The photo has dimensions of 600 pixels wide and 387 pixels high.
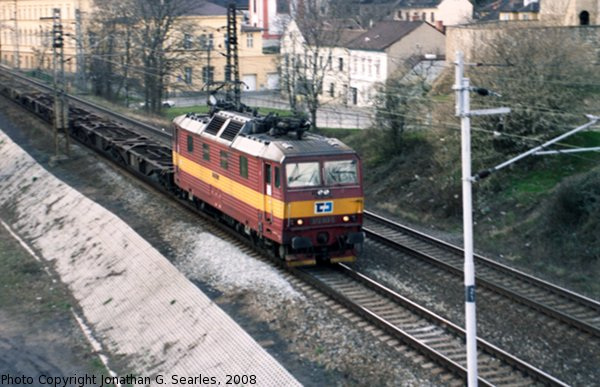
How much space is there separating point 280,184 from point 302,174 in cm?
57

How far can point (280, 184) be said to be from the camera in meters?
19.4

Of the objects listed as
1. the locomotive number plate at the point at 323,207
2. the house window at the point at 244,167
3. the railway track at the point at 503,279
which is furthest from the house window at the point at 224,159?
the railway track at the point at 503,279

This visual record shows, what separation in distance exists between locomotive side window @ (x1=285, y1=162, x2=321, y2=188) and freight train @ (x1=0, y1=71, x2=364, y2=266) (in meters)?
0.02

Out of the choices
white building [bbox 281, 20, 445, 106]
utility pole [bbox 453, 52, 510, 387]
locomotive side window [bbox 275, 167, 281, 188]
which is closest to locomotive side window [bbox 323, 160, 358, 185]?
locomotive side window [bbox 275, 167, 281, 188]

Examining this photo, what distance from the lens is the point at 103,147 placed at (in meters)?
35.0

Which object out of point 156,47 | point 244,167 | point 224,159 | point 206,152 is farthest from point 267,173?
point 156,47

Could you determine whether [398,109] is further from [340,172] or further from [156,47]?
[156,47]

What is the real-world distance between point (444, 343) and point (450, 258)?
601cm

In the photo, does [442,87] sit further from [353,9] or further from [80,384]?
[353,9]

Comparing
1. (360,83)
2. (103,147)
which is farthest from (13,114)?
(360,83)

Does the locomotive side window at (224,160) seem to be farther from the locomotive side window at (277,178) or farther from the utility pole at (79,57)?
the utility pole at (79,57)

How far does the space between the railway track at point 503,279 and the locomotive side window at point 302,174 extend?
3.66 meters

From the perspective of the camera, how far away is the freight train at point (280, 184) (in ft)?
64.1

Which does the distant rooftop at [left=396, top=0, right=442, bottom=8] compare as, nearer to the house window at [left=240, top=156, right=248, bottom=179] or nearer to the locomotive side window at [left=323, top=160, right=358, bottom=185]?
the house window at [left=240, top=156, right=248, bottom=179]
